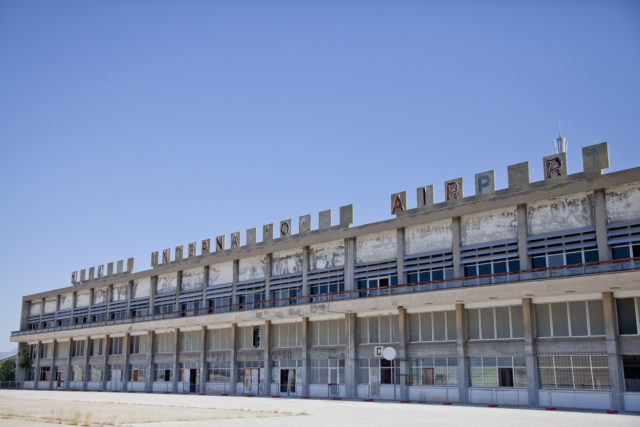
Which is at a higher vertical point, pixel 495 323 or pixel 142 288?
pixel 142 288

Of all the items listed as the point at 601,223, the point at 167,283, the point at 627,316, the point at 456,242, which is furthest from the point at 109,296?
the point at 627,316

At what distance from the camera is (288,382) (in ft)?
168

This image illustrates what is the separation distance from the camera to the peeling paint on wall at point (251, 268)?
5650cm

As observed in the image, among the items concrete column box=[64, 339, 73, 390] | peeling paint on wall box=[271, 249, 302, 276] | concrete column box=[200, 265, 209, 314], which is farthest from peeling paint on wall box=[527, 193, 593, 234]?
concrete column box=[64, 339, 73, 390]

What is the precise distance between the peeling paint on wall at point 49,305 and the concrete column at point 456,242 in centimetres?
6177

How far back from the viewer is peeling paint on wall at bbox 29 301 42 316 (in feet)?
287

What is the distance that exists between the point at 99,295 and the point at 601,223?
60.2 meters

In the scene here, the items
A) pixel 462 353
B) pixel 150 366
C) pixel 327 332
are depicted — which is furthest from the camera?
pixel 150 366

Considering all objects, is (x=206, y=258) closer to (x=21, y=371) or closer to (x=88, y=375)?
(x=88, y=375)

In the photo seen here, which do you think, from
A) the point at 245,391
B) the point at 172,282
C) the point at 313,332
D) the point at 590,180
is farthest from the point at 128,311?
the point at 590,180

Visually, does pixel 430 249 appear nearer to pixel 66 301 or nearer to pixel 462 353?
pixel 462 353

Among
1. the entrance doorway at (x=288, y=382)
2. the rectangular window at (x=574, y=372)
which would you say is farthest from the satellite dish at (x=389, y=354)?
the entrance doorway at (x=288, y=382)

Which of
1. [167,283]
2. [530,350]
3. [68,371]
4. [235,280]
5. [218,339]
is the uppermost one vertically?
[167,283]

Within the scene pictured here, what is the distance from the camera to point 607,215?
35.4 meters
